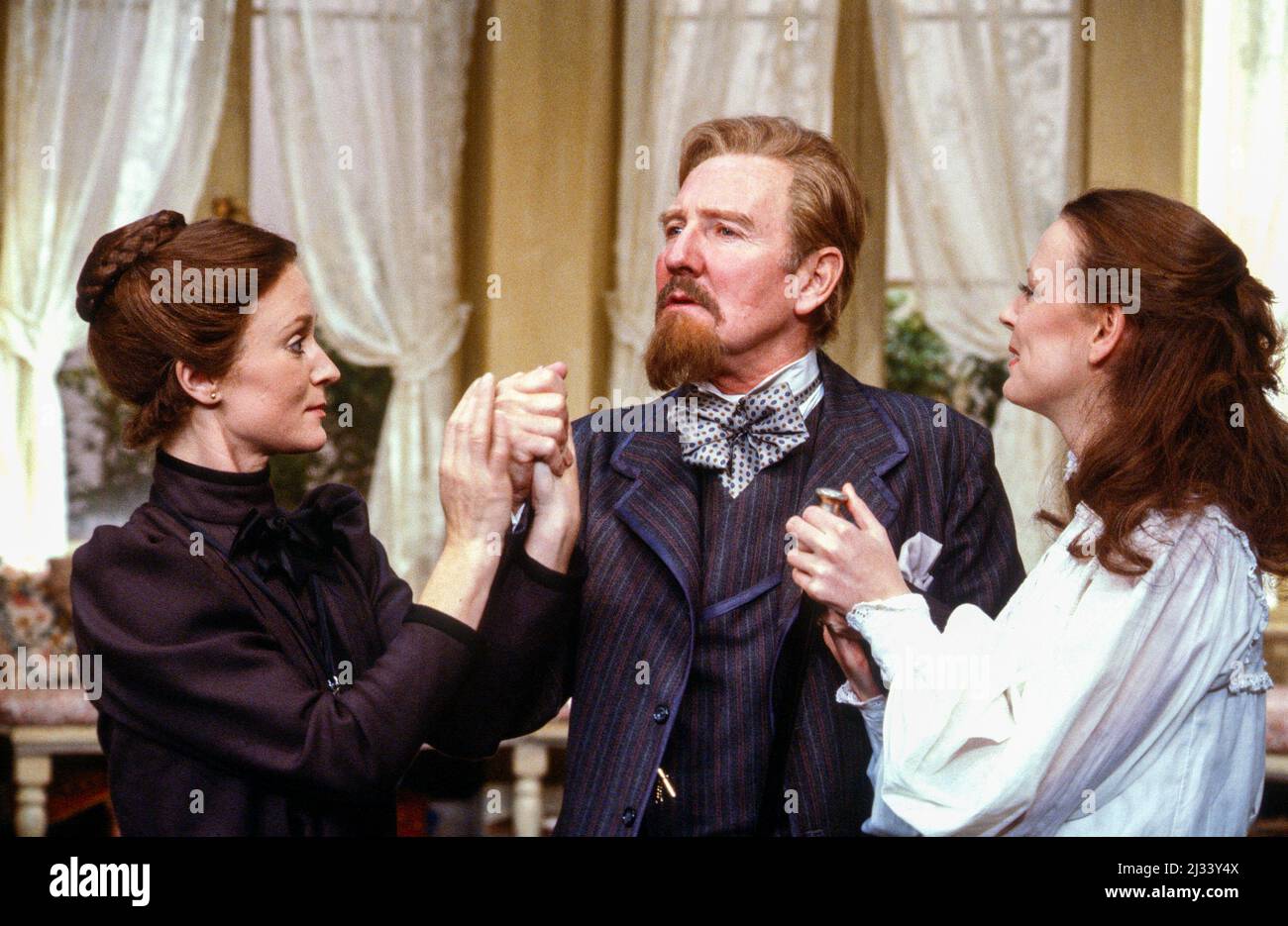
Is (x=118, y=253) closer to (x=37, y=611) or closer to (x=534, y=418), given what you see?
(x=534, y=418)

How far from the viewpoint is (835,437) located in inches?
90.7

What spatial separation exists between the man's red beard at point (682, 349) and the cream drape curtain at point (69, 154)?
480cm

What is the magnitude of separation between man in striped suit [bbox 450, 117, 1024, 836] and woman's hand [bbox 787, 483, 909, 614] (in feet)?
0.52

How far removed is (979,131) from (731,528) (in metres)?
4.40

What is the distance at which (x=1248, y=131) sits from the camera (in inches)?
231

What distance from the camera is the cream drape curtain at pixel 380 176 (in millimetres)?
6555

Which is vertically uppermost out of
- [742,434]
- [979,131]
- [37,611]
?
[979,131]

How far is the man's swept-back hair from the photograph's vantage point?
2359mm

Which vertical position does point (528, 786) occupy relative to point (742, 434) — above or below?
below

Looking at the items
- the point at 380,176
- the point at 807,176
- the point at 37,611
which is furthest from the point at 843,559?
the point at 380,176

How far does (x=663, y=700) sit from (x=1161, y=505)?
0.73 m
